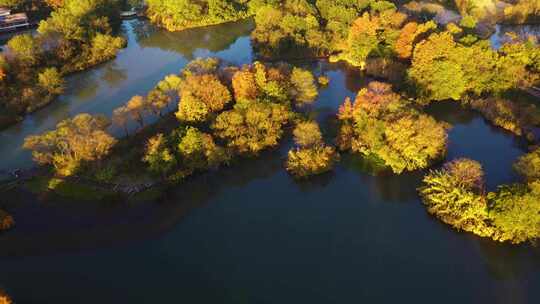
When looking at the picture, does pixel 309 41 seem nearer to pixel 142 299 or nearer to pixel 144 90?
pixel 144 90

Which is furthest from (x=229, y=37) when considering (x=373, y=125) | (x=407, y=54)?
(x=373, y=125)

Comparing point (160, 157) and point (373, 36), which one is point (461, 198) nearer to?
point (160, 157)

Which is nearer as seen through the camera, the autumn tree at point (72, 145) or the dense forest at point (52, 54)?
the autumn tree at point (72, 145)

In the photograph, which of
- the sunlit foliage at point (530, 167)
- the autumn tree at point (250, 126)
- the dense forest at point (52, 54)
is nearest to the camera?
the sunlit foliage at point (530, 167)

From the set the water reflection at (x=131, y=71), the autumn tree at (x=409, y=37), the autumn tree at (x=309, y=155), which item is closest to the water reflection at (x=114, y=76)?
the water reflection at (x=131, y=71)

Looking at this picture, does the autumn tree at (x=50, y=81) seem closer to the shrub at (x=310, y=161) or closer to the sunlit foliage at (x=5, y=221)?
the sunlit foliage at (x=5, y=221)

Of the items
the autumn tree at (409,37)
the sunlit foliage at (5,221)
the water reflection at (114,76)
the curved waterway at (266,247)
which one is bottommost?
the curved waterway at (266,247)

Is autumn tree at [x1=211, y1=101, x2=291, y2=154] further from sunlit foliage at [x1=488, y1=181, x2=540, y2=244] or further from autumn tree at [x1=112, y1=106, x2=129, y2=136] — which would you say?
sunlit foliage at [x1=488, y1=181, x2=540, y2=244]

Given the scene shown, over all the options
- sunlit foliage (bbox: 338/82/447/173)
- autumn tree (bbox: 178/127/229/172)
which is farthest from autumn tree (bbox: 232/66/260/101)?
sunlit foliage (bbox: 338/82/447/173)

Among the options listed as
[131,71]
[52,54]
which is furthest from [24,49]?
[131,71]
